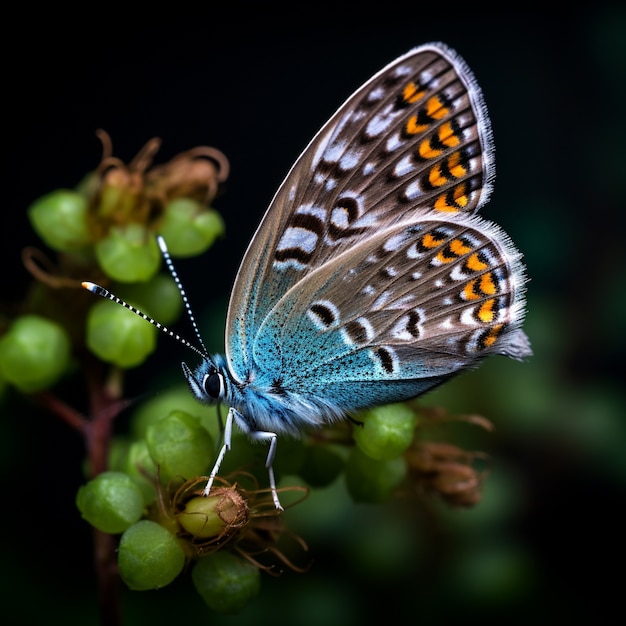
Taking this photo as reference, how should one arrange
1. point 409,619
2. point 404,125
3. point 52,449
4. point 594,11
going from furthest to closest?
point 594,11, point 52,449, point 409,619, point 404,125

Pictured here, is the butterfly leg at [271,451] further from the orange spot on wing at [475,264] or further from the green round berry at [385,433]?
the orange spot on wing at [475,264]

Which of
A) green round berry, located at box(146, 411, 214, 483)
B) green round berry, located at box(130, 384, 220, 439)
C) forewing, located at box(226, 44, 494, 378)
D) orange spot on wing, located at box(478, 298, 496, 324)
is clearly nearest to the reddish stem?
green round berry, located at box(130, 384, 220, 439)

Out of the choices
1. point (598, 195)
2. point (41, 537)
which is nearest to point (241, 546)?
point (41, 537)

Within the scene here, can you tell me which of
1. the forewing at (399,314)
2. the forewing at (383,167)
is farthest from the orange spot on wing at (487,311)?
the forewing at (383,167)

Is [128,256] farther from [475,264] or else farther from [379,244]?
[475,264]

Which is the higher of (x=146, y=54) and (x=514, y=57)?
(x=146, y=54)

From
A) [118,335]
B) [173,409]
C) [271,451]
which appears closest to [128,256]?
[118,335]

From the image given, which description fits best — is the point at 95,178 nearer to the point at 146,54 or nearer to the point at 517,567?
the point at 517,567
